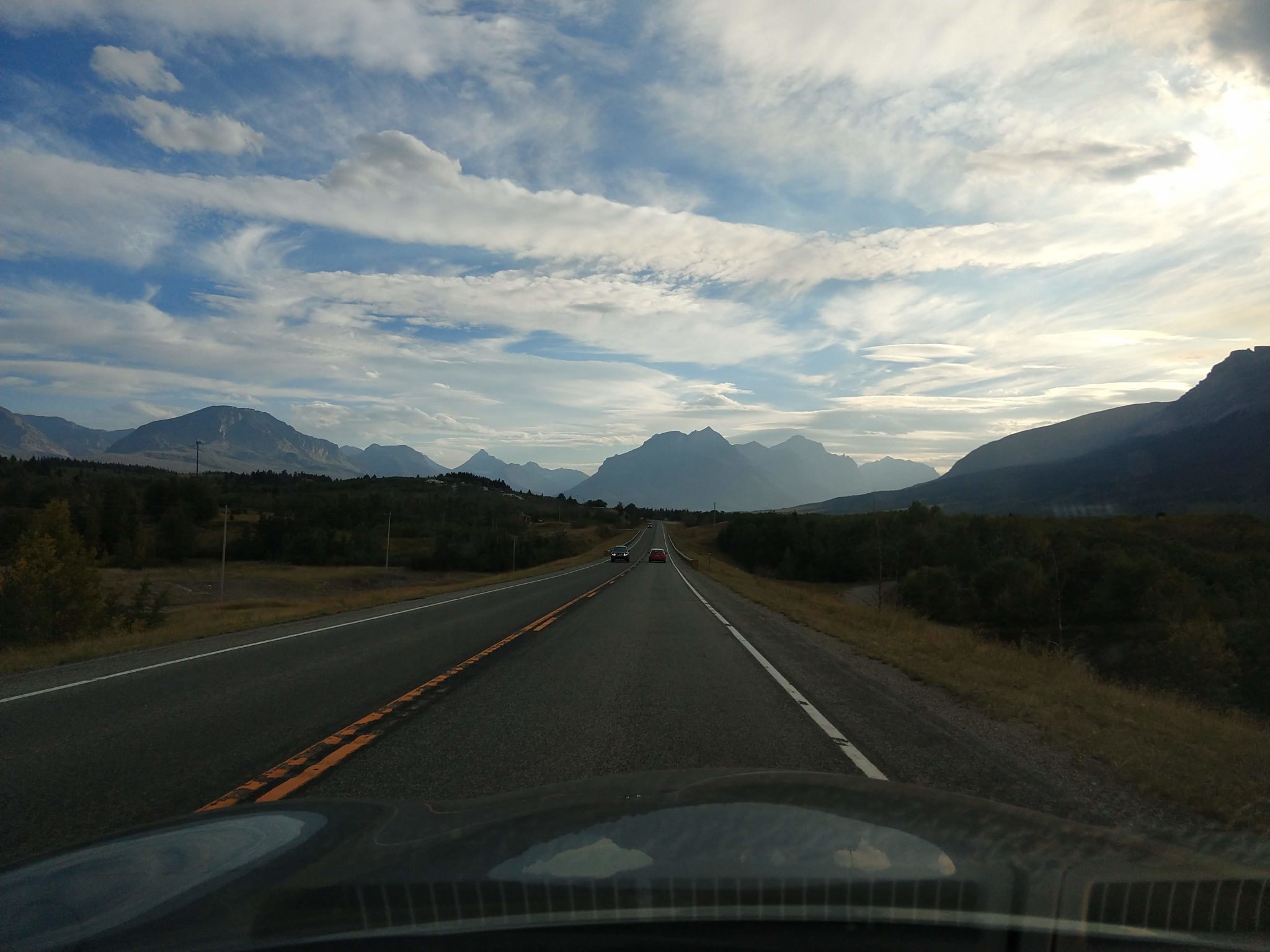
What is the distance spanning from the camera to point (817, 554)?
87.3m

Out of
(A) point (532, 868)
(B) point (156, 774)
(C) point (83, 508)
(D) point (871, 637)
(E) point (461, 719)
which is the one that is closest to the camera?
(A) point (532, 868)

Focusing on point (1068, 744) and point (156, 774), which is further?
point (1068, 744)

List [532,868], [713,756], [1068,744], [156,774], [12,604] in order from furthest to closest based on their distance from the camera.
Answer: [12,604] < [1068,744] < [713,756] < [156,774] < [532,868]

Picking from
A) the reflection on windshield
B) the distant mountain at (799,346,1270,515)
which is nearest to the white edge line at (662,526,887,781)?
the reflection on windshield

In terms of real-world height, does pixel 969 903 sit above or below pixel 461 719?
above

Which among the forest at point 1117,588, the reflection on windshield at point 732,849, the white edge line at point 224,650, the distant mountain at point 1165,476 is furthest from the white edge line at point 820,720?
the distant mountain at point 1165,476

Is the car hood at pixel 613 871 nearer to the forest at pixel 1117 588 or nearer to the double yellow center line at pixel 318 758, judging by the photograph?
the double yellow center line at pixel 318 758

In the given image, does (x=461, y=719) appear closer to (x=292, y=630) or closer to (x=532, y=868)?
(x=532, y=868)

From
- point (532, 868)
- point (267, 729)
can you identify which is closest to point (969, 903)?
point (532, 868)

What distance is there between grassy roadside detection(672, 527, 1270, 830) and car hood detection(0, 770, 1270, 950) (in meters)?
2.52

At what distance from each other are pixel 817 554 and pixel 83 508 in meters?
78.4

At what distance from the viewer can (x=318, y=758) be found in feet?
20.6

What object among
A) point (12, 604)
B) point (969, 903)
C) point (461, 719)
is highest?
point (969, 903)

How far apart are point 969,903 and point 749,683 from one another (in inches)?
319
